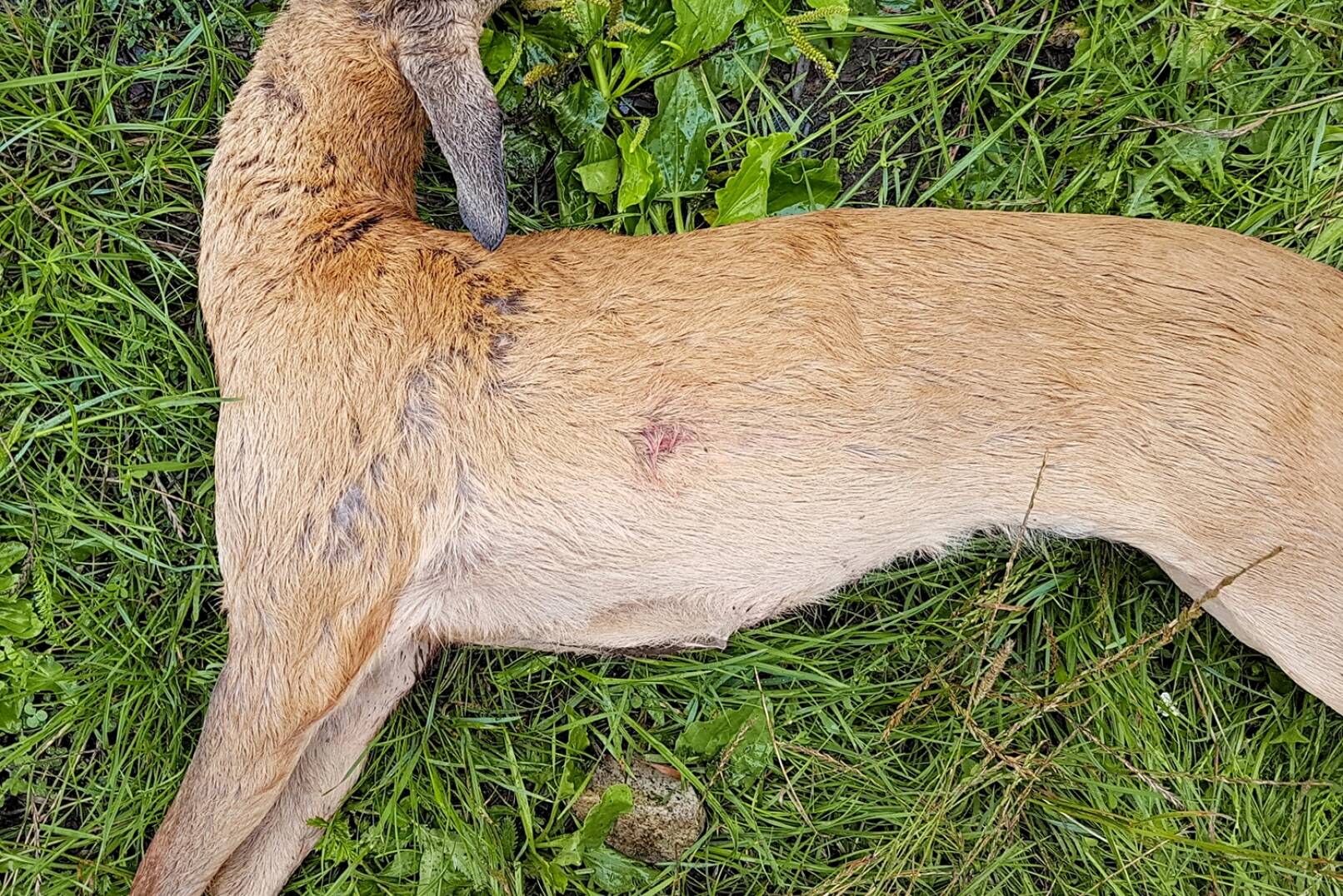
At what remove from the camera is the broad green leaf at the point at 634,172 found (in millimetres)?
3791

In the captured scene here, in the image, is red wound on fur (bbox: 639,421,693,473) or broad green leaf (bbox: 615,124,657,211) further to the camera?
broad green leaf (bbox: 615,124,657,211)

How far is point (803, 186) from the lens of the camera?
12.9ft

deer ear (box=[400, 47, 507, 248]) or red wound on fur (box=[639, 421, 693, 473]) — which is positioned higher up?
deer ear (box=[400, 47, 507, 248])

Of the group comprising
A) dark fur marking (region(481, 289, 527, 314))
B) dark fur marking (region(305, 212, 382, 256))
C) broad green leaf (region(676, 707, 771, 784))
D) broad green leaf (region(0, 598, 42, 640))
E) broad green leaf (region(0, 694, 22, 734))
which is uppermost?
dark fur marking (region(305, 212, 382, 256))

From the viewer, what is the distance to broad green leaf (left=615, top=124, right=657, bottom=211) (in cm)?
379

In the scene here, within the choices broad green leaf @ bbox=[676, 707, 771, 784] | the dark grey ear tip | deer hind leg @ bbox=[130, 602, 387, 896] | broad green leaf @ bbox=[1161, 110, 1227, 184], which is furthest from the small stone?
broad green leaf @ bbox=[1161, 110, 1227, 184]

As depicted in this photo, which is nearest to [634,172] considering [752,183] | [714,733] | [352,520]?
[752,183]

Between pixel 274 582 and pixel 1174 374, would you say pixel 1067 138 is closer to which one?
pixel 1174 374

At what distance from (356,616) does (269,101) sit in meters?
1.57

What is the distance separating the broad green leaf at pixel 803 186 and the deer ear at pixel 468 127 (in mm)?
1126

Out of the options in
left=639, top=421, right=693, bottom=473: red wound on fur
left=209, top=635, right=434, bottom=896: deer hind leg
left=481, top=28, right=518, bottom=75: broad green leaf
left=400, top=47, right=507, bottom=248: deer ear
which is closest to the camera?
left=639, top=421, right=693, bottom=473: red wound on fur

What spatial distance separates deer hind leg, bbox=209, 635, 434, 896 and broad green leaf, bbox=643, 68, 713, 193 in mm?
1868

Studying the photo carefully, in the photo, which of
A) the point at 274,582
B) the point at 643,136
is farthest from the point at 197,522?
the point at 643,136

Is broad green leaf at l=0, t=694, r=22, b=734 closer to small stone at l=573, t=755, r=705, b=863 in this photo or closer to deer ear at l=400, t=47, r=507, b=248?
small stone at l=573, t=755, r=705, b=863
